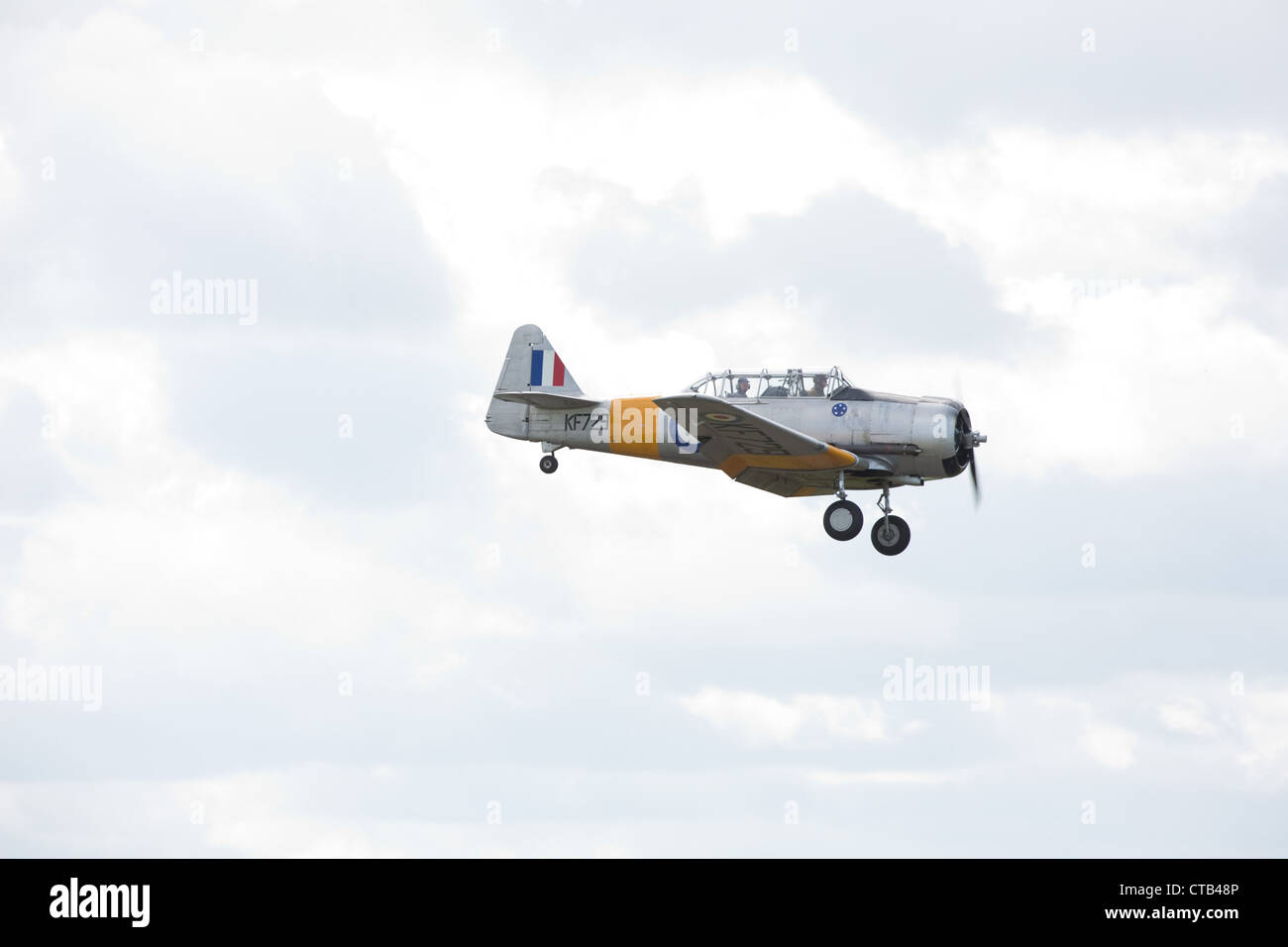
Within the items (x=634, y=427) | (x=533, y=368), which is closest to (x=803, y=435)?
(x=634, y=427)

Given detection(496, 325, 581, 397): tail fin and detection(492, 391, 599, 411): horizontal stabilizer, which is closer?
detection(492, 391, 599, 411): horizontal stabilizer

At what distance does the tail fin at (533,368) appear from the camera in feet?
132

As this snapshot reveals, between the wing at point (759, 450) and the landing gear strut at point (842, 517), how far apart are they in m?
0.27

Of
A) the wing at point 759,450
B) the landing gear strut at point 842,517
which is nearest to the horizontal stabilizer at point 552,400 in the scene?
the wing at point 759,450

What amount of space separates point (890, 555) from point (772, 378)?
389 cm

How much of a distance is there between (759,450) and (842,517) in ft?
6.94

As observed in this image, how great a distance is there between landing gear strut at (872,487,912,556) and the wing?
105cm

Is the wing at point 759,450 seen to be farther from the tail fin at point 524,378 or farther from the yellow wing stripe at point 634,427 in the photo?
the tail fin at point 524,378

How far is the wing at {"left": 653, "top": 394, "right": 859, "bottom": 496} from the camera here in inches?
1347

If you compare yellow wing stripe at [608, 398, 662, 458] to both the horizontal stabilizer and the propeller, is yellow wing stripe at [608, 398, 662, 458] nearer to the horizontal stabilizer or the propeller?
the horizontal stabilizer

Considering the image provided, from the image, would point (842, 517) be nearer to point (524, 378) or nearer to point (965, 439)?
point (965, 439)

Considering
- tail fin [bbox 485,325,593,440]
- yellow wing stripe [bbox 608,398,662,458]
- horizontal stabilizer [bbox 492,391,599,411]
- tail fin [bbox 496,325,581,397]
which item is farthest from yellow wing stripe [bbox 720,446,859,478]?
tail fin [bbox 496,325,581,397]
